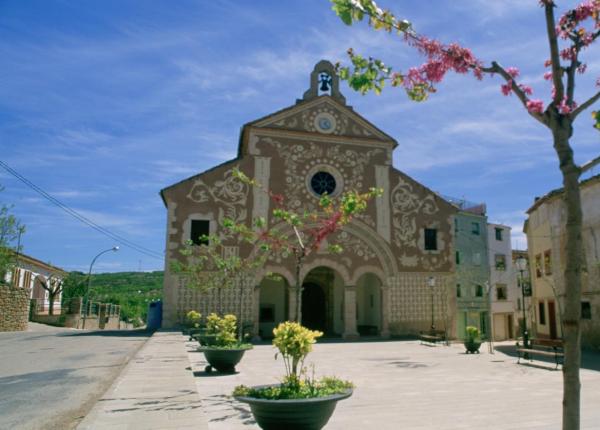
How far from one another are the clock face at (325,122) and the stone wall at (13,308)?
20.9 metres

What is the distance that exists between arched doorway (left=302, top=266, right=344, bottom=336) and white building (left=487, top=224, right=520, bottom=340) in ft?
73.6

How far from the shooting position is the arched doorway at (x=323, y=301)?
27547 mm

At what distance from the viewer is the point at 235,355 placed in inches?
435

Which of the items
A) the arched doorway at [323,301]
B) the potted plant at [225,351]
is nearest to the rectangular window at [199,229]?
the arched doorway at [323,301]

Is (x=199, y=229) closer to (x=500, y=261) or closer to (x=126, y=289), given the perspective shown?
(x=500, y=261)

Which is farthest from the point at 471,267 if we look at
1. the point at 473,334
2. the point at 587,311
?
the point at 473,334

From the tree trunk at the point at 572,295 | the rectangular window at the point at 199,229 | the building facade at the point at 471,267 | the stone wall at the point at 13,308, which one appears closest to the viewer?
the tree trunk at the point at 572,295

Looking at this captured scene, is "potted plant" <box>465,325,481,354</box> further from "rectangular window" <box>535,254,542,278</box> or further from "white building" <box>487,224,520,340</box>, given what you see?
"white building" <box>487,224,520,340</box>

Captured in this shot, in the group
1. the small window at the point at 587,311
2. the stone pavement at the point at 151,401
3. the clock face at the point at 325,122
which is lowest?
the stone pavement at the point at 151,401

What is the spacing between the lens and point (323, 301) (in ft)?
93.8

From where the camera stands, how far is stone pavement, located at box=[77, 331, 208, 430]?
19.9ft

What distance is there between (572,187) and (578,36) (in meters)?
1.53

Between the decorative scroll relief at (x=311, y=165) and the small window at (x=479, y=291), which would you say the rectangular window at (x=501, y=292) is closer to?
the small window at (x=479, y=291)

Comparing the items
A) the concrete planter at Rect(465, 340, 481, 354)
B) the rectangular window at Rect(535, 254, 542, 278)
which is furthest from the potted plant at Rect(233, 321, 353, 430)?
the rectangular window at Rect(535, 254, 542, 278)
